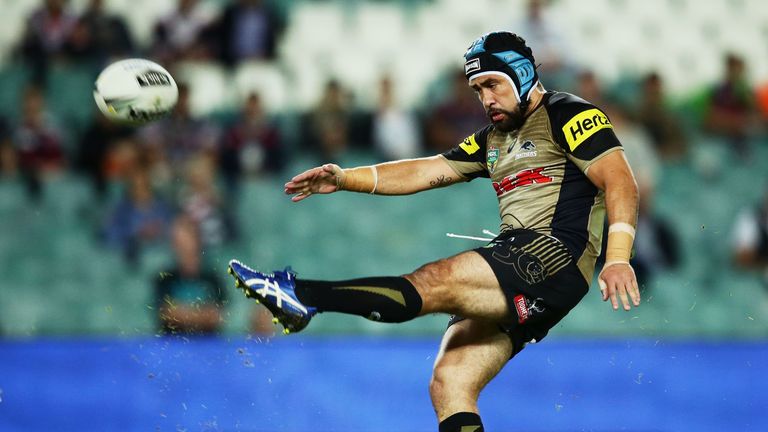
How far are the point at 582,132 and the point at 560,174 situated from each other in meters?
0.27

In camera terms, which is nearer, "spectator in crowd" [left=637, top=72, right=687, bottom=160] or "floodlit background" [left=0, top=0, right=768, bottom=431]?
"floodlit background" [left=0, top=0, right=768, bottom=431]

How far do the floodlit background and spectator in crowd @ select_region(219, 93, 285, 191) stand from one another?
2 cm

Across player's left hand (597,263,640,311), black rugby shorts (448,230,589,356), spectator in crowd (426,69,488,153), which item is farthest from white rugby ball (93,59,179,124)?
spectator in crowd (426,69,488,153)

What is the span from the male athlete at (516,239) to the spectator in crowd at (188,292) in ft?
12.8

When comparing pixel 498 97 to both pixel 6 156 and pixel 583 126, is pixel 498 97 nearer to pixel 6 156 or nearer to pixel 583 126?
pixel 583 126

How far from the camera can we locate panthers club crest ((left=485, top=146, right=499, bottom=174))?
5715mm

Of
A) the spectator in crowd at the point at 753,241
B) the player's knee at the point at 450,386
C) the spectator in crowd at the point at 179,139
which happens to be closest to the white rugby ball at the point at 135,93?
the player's knee at the point at 450,386

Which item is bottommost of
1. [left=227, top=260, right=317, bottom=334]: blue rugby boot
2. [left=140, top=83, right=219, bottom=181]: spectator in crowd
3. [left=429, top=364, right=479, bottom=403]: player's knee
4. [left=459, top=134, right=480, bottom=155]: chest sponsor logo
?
[left=429, top=364, right=479, bottom=403]: player's knee

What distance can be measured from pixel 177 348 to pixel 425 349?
196cm

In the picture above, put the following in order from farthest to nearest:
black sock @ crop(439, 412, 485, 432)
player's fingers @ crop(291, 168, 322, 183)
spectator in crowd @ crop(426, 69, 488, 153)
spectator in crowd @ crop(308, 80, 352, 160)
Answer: spectator in crowd @ crop(308, 80, 352, 160)
spectator in crowd @ crop(426, 69, 488, 153)
player's fingers @ crop(291, 168, 322, 183)
black sock @ crop(439, 412, 485, 432)

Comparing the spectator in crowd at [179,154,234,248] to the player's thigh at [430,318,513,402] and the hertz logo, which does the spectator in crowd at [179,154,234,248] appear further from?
the hertz logo

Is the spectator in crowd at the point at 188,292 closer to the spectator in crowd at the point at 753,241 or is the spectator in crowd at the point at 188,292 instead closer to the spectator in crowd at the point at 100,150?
the spectator in crowd at the point at 100,150

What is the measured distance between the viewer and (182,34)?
11.8 m

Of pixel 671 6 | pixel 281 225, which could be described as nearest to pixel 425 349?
pixel 281 225
